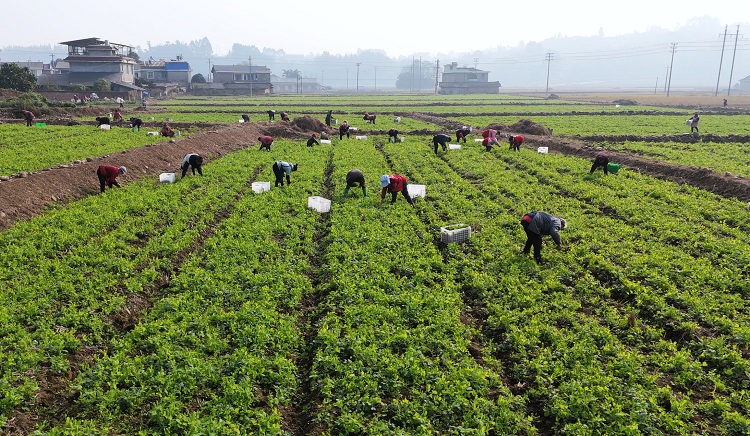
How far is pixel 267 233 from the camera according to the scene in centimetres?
1477

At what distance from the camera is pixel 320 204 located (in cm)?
1752

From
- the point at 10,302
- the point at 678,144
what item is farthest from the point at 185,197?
the point at 678,144

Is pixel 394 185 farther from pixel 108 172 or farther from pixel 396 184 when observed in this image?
pixel 108 172

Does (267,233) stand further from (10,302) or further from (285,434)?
(285,434)

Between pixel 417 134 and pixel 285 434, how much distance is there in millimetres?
36275

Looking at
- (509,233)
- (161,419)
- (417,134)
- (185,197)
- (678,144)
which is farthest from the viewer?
Result: (417,134)

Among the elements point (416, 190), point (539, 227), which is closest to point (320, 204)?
point (416, 190)

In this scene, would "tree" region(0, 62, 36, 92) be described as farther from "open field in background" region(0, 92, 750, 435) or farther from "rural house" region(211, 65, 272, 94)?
"open field in background" region(0, 92, 750, 435)

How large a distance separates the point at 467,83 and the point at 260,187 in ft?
517

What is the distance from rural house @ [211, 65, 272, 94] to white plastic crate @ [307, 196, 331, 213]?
119994mm

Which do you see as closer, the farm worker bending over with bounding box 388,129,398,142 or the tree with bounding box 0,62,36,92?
the farm worker bending over with bounding box 388,129,398,142

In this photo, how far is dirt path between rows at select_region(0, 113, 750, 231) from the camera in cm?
1750

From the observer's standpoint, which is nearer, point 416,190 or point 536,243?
point 536,243

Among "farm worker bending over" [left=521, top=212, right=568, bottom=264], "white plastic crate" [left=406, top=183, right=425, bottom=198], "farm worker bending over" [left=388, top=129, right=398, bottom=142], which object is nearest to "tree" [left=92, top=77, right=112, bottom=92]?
"farm worker bending over" [left=388, top=129, right=398, bottom=142]
